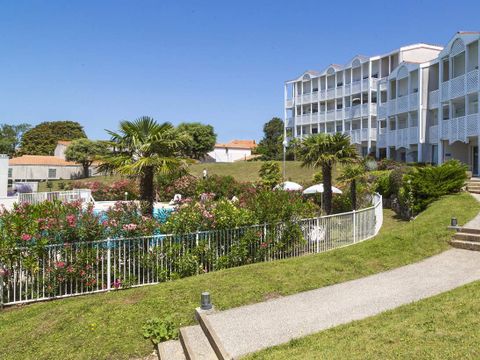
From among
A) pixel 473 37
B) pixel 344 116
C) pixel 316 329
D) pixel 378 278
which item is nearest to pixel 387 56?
pixel 344 116

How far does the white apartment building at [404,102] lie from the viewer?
26.8 metres

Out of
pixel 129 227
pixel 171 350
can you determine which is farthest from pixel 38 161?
pixel 171 350

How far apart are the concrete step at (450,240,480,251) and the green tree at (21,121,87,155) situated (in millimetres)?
82014

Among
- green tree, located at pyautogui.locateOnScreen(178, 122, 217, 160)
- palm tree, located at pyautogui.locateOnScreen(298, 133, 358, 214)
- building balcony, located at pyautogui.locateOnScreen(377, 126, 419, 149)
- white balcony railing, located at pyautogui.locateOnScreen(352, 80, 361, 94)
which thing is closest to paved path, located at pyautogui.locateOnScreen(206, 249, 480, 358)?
palm tree, located at pyautogui.locateOnScreen(298, 133, 358, 214)

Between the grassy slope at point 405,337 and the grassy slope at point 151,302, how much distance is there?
2.29 m

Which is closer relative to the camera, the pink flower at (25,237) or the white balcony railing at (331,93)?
the pink flower at (25,237)

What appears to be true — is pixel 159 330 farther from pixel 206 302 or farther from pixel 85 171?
pixel 85 171

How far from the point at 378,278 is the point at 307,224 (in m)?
3.82

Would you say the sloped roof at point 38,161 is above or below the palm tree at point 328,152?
above

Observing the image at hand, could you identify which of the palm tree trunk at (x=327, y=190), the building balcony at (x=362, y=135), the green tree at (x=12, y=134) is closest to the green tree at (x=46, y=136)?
the green tree at (x=12, y=134)

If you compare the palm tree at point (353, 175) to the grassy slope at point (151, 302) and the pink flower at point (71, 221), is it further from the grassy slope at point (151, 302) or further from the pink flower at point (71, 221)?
the pink flower at point (71, 221)

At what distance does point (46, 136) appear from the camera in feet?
270

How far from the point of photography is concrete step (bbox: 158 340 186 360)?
238 inches

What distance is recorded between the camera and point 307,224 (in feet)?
40.8
